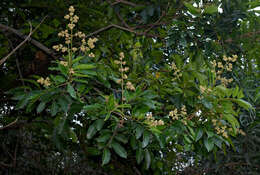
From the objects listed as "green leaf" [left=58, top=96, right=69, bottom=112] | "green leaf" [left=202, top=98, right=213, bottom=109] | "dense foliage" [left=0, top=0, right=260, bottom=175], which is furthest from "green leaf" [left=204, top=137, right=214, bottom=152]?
"green leaf" [left=58, top=96, right=69, bottom=112]

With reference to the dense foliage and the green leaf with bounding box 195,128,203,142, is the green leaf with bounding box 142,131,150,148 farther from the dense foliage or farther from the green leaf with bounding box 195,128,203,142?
the green leaf with bounding box 195,128,203,142

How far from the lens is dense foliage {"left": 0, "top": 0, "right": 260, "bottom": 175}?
58.9 inches

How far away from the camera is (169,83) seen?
1.81 m

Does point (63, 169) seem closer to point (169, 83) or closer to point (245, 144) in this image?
point (169, 83)

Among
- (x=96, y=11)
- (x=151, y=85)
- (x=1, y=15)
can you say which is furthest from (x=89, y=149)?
(x=1, y=15)

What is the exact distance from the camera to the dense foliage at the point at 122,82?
150 cm

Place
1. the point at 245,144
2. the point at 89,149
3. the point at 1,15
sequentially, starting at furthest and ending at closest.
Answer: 1. the point at 245,144
2. the point at 1,15
3. the point at 89,149

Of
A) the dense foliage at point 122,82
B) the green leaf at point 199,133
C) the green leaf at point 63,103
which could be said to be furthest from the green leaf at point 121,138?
the green leaf at point 199,133

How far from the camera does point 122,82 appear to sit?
1.50m

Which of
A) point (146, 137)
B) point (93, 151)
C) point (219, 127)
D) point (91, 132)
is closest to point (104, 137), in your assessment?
point (91, 132)

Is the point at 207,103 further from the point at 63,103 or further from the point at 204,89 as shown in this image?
the point at 63,103

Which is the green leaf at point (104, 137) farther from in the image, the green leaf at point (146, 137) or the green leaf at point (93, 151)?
the green leaf at point (93, 151)

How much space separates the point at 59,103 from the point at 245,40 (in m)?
1.22

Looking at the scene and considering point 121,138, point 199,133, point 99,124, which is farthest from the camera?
point 199,133
